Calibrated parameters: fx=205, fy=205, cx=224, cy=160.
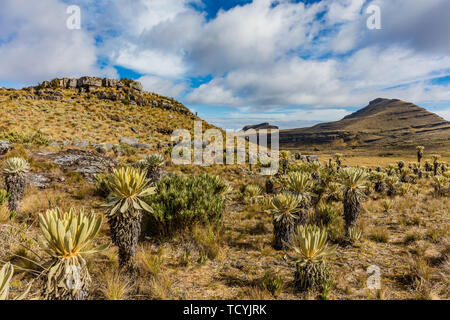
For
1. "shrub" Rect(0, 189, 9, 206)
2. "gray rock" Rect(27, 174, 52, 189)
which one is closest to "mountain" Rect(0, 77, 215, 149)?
"gray rock" Rect(27, 174, 52, 189)

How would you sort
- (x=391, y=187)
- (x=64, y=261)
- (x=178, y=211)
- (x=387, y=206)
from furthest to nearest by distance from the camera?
(x=391, y=187) < (x=387, y=206) < (x=178, y=211) < (x=64, y=261)

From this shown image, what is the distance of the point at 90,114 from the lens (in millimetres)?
28438

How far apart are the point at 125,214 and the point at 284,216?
3612 millimetres

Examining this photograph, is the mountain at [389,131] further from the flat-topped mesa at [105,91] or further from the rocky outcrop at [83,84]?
the rocky outcrop at [83,84]

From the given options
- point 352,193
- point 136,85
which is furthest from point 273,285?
point 136,85

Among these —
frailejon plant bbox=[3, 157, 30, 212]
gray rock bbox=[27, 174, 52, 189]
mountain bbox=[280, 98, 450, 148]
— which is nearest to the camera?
frailejon plant bbox=[3, 157, 30, 212]

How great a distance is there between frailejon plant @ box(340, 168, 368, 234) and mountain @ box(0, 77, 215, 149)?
19632 millimetres

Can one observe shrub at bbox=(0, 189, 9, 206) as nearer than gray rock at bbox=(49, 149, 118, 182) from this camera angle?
Yes

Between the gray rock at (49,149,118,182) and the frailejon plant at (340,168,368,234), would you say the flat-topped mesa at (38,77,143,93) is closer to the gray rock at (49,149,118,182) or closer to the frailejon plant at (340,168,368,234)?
the gray rock at (49,149,118,182)

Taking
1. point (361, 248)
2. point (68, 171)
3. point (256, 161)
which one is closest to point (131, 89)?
point (256, 161)

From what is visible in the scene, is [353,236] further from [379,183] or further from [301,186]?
[379,183]

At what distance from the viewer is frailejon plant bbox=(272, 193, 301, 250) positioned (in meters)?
5.08

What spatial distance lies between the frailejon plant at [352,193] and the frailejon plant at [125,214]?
5.25 meters
